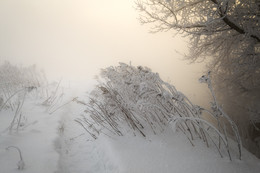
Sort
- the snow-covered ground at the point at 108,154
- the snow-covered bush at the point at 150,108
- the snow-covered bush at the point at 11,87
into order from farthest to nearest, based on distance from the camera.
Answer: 1. the snow-covered bush at the point at 11,87
2. the snow-covered bush at the point at 150,108
3. the snow-covered ground at the point at 108,154

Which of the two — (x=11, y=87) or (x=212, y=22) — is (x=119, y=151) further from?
(x=11, y=87)

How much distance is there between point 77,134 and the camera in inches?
133

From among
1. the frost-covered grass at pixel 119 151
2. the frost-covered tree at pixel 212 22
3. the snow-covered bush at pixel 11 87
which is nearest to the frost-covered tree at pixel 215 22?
the frost-covered tree at pixel 212 22

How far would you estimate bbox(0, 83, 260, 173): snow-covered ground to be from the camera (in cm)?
174

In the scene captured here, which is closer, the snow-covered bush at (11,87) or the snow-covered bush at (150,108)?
the snow-covered bush at (150,108)

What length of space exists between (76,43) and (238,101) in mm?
73687

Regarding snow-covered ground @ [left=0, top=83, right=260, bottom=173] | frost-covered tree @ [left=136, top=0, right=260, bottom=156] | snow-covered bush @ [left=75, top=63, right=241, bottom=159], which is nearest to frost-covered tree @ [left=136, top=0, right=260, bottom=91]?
frost-covered tree @ [left=136, top=0, right=260, bottom=156]

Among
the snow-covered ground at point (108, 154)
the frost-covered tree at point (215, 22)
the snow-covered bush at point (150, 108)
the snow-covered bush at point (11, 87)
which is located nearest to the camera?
the snow-covered ground at point (108, 154)

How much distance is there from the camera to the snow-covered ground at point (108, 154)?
1.74 metres

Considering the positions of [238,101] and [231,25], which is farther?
[238,101]

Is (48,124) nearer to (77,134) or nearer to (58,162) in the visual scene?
(77,134)

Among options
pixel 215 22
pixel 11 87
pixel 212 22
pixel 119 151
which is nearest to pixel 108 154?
pixel 119 151

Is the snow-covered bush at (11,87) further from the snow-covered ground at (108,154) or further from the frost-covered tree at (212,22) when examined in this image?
the frost-covered tree at (212,22)

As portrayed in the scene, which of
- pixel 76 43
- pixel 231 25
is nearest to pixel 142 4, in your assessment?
pixel 231 25
